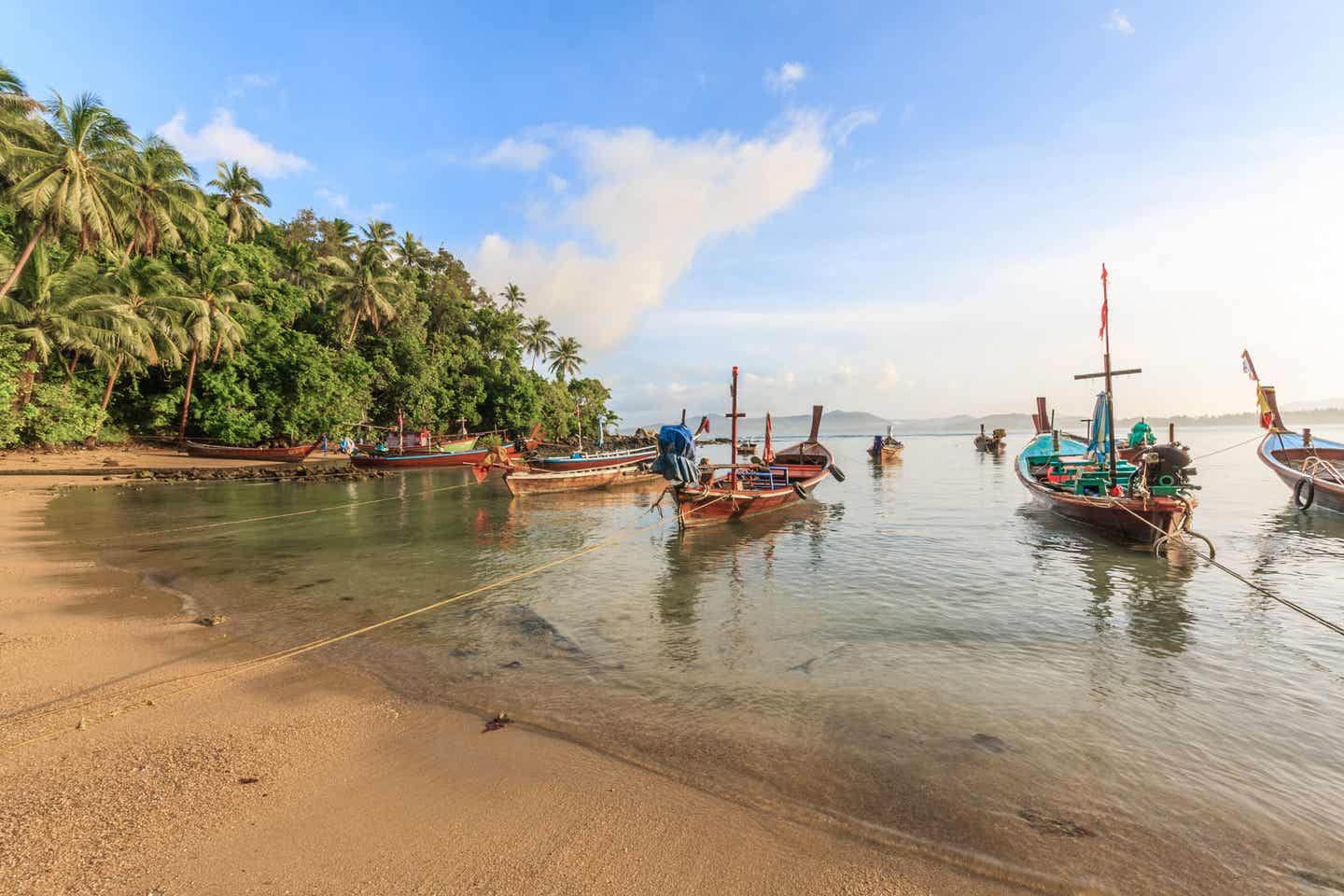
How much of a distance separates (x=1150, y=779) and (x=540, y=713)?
5.74 metres

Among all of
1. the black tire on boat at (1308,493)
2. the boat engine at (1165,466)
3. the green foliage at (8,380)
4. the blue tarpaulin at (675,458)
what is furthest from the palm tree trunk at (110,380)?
the black tire on boat at (1308,493)

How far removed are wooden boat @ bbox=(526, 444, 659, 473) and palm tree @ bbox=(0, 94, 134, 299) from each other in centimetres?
Result: 2438

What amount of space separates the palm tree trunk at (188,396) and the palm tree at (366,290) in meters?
11.1

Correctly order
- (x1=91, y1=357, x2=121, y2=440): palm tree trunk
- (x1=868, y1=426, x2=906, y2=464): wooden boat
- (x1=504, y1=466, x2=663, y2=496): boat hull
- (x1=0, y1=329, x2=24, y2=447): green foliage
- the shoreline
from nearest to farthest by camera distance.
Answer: the shoreline < (x1=0, y1=329, x2=24, y2=447): green foliage < (x1=504, y1=466, x2=663, y2=496): boat hull < (x1=91, y1=357, x2=121, y2=440): palm tree trunk < (x1=868, y1=426, x2=906, y2=464): wooden boat

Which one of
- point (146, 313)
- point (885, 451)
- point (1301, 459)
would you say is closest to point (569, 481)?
point (146, 313)

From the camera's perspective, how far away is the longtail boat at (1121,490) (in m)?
13.9

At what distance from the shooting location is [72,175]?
84.6 feet

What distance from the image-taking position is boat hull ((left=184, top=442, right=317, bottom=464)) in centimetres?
3666

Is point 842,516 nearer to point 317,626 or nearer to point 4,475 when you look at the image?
point 317,626

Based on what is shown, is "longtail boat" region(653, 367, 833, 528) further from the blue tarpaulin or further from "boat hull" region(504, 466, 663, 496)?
"boat hull" region(504, 466, 663, 496)

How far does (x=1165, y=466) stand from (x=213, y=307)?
4879 centimetres

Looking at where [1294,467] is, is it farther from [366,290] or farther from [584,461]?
[366,290]

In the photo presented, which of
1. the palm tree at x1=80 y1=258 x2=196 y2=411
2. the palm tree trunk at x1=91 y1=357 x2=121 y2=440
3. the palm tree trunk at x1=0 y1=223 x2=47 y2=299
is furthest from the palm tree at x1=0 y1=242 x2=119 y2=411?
the palm tree trunk at x1=91 y1=357 x2=121 y2=440

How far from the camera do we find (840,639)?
8.35 meters
